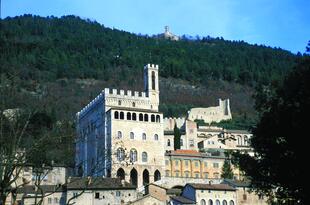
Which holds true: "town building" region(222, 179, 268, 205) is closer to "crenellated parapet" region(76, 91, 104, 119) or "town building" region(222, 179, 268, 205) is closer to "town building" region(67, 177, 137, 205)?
"town building" region(67, 177, 137, 205)

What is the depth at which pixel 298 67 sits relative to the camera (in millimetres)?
30016

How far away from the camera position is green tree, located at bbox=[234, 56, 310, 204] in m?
28.0

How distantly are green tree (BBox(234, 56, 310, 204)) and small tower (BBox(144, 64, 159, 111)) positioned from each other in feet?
169

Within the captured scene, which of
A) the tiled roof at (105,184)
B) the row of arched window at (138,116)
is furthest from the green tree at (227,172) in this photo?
the tiled roof at (105,184)

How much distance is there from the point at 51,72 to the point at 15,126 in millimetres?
180534

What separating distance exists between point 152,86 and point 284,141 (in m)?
56.4

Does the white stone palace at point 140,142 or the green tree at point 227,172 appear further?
the green tree at point 227,172

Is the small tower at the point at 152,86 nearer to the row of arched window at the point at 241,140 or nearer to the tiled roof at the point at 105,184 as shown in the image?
the tiled roof at the point at 105,184

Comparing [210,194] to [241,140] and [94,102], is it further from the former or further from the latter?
[241,140]

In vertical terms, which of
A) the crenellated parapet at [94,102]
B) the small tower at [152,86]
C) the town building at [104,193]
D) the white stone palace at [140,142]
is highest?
the small tower at [152,86]

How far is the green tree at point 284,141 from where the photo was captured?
28016 millimetres

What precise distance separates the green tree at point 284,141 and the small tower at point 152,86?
169 feet

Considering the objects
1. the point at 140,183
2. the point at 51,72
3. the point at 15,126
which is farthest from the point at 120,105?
the point at 51,72

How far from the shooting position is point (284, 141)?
96.5 ft
